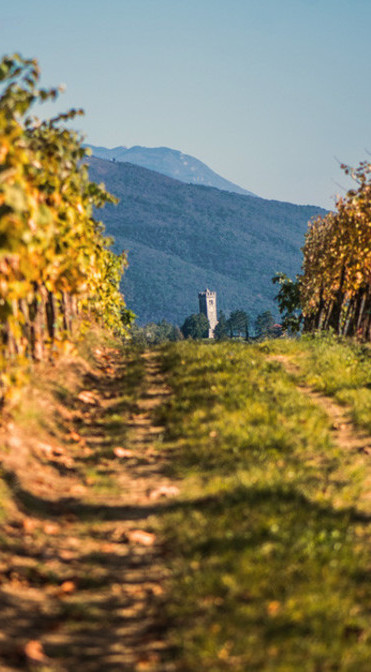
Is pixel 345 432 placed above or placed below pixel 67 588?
above

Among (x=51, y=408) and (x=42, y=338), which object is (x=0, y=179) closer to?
(x=51, y=408)

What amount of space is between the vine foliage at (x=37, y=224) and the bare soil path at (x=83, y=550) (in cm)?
121

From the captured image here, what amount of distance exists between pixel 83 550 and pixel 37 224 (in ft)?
12.2

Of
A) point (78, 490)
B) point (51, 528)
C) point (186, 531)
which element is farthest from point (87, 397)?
point (186, 531)

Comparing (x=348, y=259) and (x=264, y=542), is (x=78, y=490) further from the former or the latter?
(x=348, y=259)

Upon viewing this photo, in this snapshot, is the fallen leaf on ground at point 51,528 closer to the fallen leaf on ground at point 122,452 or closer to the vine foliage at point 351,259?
the fallen leaf on ground at point 122,452

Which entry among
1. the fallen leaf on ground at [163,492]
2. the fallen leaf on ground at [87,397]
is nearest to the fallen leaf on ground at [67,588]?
the fallen leaf on ground at [163,492]

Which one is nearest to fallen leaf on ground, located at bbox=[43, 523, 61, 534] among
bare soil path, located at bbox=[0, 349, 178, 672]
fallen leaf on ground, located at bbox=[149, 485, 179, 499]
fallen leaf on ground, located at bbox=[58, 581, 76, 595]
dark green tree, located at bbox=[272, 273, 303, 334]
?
bare soil path, located at bbox=[0, 349, 178, 672]

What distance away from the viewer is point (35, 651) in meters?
3.69

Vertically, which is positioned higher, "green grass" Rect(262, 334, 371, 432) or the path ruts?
"green grass" Rect(262, 334, 371, 432)

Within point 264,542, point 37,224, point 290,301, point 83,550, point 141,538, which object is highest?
point 37,224

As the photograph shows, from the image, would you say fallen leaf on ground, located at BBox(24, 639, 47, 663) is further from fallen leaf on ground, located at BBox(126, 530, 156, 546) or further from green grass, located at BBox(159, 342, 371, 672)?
fallen leaf on ground, located at BBox(126, 530, 156, 546)

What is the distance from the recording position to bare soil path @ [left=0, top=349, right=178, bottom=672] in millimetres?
3867

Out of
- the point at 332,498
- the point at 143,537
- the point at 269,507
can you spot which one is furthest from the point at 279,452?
the point at 143,537
